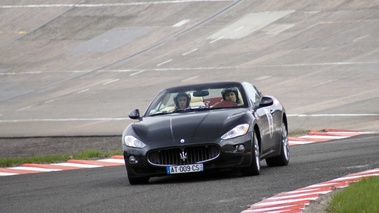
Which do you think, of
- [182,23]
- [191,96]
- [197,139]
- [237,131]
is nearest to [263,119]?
[191,96]

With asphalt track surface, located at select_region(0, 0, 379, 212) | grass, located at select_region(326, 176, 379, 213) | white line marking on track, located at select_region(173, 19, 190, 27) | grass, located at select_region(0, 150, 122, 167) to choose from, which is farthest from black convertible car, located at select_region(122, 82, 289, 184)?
white line marking on track, located at select_region(173, 19, 190, 27)

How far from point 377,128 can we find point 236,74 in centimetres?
1366

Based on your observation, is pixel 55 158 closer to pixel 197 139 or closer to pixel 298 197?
pixel 197 139

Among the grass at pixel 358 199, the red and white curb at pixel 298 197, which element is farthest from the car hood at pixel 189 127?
the grass at pixel 358 199

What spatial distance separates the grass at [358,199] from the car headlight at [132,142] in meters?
3.80

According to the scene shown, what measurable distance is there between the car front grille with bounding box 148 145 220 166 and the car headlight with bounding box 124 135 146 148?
0.22 m

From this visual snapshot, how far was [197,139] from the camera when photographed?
14867 millimetres

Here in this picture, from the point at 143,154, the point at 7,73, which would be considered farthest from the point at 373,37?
the point at 143,154

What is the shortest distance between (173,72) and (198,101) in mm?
24658

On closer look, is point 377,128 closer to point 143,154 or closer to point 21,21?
point 143,154

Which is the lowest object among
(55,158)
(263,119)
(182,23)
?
(55,158)

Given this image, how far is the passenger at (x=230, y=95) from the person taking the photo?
53.8 ft

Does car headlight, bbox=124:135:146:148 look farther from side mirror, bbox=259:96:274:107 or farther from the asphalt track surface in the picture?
side mirror, bbox=259:96:274:107

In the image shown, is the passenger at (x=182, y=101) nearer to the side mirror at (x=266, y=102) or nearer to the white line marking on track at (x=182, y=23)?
the side mirror at (x=266, y=102)
